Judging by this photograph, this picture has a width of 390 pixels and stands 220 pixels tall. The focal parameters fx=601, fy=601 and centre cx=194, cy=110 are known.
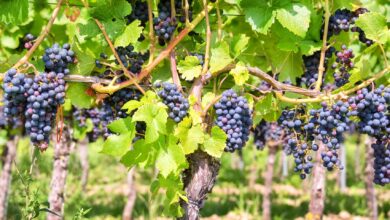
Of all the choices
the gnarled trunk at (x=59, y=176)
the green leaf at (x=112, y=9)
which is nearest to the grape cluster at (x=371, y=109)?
the green leaf at (x=112, y=9)

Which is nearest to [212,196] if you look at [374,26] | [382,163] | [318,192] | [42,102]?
[318,192]

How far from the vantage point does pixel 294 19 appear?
3.17 m

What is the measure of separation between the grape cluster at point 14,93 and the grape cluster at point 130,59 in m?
0.56

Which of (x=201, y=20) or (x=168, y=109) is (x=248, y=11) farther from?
(x=168, y=109)

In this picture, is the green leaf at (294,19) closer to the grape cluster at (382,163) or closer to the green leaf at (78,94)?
the grape cluster at (382,163)

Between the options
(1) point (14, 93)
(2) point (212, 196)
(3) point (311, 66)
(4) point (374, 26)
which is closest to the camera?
(1) point (14, 93)

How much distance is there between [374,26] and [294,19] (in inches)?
17.9

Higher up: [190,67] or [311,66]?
[311,66]

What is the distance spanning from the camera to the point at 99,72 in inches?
137

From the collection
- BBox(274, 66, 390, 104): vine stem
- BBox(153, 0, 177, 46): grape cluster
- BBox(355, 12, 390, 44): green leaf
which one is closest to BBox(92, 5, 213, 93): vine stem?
BBox(153, 0, 177, 46): grape cluster

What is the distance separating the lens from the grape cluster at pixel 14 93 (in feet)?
9.60

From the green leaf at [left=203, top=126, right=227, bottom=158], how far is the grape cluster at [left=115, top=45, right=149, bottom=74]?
57 cm

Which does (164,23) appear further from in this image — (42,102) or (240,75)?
(42,102)

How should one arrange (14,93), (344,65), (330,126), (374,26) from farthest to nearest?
(344,65), (374,26), (330,126), (14,93)
